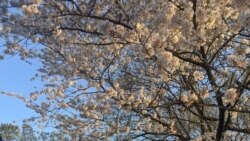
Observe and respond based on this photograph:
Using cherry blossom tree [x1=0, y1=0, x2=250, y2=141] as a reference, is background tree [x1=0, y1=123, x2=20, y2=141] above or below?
above

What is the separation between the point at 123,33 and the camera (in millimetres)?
6512

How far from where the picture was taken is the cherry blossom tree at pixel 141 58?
6.05 m

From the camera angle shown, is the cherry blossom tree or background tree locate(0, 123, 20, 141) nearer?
the cherry blossom tree

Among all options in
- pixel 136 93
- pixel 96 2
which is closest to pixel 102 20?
pixel 96 2

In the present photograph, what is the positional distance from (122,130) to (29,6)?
12.9 ft

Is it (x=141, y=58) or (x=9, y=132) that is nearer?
(x=141, y=58)

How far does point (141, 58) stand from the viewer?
8.28 meters

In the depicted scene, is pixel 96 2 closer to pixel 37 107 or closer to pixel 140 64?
pixel 140 64

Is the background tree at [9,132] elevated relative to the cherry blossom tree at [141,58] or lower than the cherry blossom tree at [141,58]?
elevated

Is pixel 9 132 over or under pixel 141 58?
over

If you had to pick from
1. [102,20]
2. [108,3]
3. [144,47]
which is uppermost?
[108,3]

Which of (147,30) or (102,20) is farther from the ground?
(102,20)

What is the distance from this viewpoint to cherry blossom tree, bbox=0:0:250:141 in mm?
6055

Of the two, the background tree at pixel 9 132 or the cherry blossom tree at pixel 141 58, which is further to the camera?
the background tree at pixel 9 132
